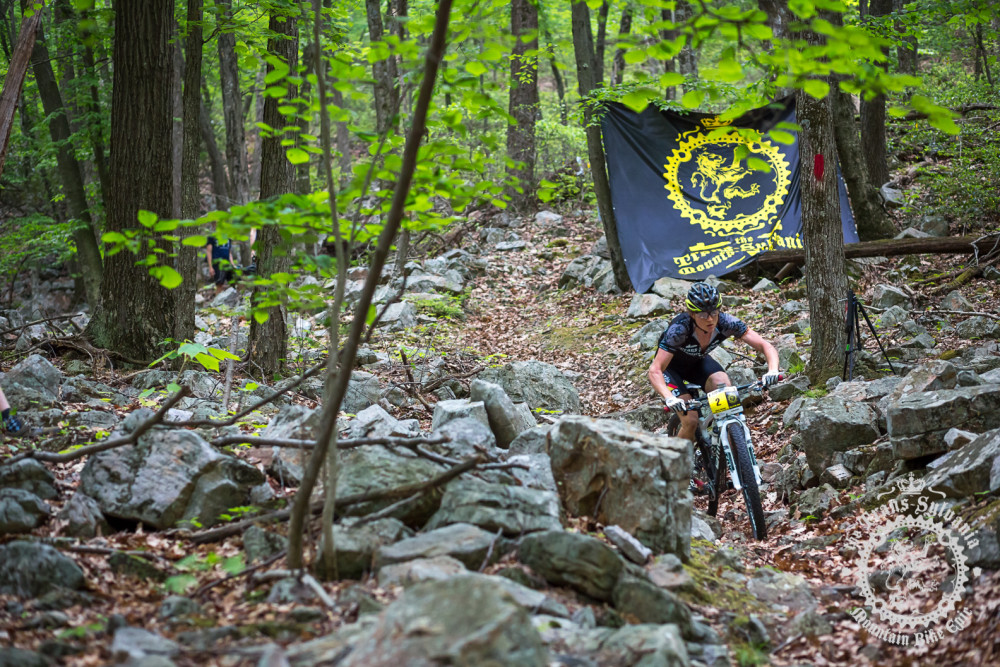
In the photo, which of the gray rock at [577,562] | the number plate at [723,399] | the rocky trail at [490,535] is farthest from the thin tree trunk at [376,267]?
the number plate at [723,399]

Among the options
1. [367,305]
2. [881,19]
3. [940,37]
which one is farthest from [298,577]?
[940,37]

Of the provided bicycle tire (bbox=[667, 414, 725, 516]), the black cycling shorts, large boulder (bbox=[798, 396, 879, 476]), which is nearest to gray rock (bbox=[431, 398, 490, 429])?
the black cycling shorts

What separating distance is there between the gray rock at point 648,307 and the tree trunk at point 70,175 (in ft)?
27.1

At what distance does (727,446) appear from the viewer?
5.43 metres

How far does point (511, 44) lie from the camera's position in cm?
335

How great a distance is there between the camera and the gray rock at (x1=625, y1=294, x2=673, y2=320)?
36.2ft

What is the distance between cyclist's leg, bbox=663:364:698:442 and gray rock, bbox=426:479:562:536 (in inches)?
94.6

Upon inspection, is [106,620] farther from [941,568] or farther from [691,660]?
[941,568]

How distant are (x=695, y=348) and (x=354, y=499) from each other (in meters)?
3.34

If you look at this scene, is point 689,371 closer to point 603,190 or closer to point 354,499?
point 354,499

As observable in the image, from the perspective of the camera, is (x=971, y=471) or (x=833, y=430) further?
(x=833, y=430)

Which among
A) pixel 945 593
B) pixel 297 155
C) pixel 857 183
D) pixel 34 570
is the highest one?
pixel 297 155

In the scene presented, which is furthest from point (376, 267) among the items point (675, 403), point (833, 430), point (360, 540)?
point (833, 430)

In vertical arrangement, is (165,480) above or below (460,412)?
above
